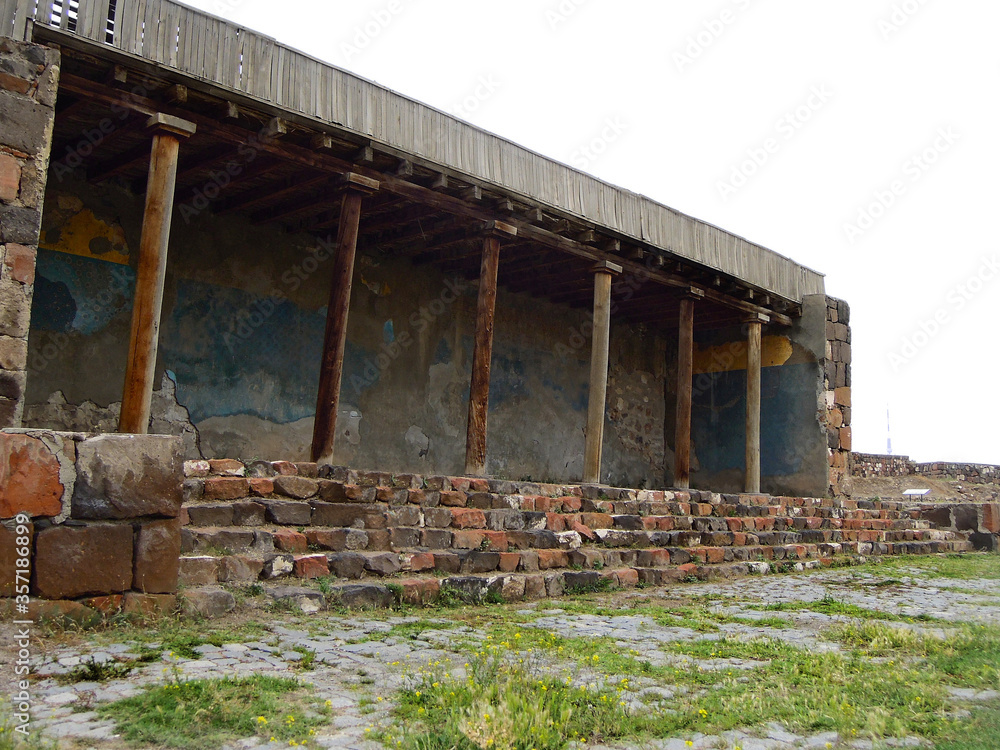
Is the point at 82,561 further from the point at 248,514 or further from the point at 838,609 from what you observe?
the point at 838,609

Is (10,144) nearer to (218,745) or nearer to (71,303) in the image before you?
(71,303)

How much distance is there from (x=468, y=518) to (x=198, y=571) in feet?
9.75

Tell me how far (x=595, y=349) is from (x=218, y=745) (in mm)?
8982

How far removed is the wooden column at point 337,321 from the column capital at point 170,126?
67.1 inches

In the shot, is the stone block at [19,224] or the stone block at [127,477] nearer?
the stone block at [127,477]

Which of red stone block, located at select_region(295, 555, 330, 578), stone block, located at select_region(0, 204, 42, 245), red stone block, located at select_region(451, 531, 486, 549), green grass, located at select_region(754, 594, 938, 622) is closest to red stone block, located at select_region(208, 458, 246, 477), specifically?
red stone block, located at select_region(295, 555, 330, 578)

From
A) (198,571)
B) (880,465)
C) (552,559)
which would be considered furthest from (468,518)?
(880,465)

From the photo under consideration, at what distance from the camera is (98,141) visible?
821cm

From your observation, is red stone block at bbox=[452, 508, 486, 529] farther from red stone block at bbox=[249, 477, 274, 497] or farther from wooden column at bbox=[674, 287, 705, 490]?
wooden column at bbox=[674, 287, 705, 490]

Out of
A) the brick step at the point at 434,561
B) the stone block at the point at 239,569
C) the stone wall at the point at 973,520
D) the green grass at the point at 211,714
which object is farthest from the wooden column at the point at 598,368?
the green grass at the point at 211,714

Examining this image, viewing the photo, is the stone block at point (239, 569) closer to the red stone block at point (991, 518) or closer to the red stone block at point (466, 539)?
the red stone block at point (466, 539)

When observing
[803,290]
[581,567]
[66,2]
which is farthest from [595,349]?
[66,2]

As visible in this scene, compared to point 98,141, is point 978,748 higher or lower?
lower

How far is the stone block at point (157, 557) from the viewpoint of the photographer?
4.38 meters
